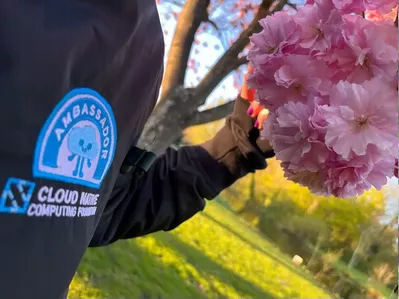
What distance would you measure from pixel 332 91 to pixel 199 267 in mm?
2601

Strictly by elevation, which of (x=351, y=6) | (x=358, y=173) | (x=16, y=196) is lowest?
(x=16, y=196)

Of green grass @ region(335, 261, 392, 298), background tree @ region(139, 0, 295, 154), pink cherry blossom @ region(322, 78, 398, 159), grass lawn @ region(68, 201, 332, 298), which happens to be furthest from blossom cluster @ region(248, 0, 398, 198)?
green grass @ region(335, 261, 392, 298)

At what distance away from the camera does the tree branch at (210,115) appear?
4.37 ft

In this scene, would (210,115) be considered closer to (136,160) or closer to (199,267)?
(136,160)

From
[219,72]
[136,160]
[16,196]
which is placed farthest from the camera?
[219,72]

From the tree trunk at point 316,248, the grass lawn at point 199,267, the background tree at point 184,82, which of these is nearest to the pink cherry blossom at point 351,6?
the background tree at point 184,82

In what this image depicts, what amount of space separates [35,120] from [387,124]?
0.79 ft

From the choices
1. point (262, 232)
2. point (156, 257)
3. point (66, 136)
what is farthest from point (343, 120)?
point (262, 232)

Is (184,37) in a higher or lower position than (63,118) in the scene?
higher

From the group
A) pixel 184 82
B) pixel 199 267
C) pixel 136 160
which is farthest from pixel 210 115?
pixel 199 267

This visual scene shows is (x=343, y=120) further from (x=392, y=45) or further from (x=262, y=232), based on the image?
(x=262, y=232)

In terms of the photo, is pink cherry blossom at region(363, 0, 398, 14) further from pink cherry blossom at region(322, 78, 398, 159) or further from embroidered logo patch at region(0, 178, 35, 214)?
embroidered logo patch at region(0, 178, 35, 214)

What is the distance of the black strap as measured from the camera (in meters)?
0.48

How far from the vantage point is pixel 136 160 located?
0.48 meters
